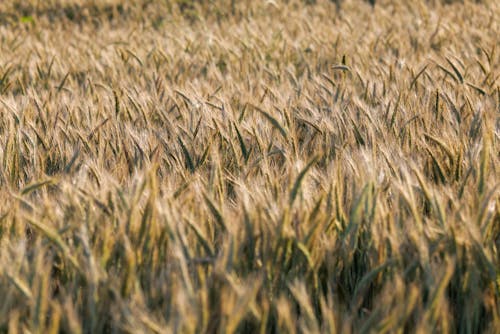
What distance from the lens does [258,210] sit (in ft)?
3.26

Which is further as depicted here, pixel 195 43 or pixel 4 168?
pixel 195 43

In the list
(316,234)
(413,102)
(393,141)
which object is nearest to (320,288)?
(316,234)

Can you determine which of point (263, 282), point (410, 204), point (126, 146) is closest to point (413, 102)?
point (126, 146)

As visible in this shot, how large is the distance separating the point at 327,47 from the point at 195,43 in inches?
31.9

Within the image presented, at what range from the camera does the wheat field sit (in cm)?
85

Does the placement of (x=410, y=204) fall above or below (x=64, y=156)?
above

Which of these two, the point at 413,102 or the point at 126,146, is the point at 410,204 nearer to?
the point at 126,146

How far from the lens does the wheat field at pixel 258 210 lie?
2.79ft

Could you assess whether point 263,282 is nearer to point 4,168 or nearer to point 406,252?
point 406,252

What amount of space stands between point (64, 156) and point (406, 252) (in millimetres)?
967

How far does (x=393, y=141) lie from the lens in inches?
60.3

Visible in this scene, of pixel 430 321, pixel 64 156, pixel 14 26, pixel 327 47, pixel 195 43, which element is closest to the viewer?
pixel 430 321

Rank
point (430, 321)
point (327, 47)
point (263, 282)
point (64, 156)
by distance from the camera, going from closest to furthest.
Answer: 1. point (430, 321)
2. point (263, 282)
3. point (64, 156)
4. point (327, 47)

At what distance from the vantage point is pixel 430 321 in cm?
82
